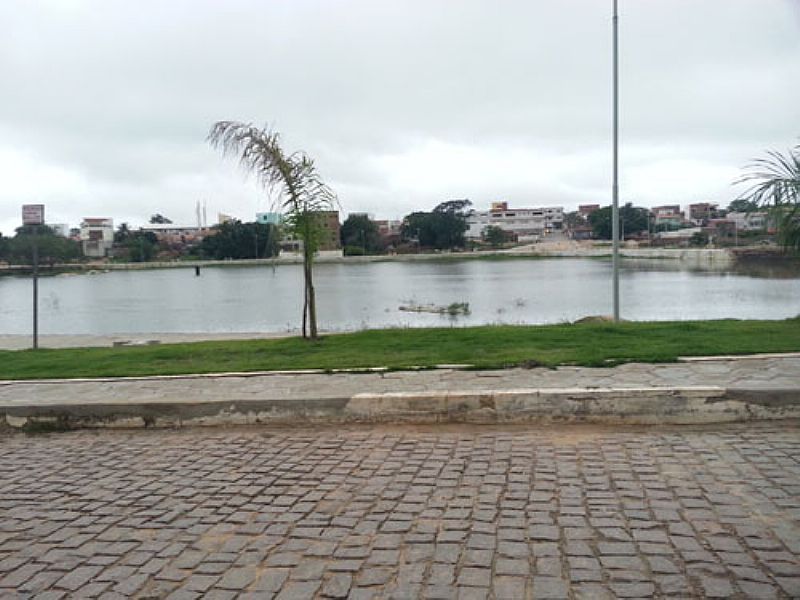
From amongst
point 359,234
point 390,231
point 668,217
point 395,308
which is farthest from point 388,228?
point 395,308

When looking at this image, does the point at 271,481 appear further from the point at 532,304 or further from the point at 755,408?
the point at 532,304

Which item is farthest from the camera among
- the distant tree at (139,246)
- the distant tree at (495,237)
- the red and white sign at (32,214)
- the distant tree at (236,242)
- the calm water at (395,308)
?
the distant tree at (495,237)

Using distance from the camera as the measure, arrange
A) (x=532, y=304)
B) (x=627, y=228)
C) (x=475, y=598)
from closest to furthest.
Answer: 1. (x=475, y=598)
2. (x=532, y=304)
3. (x=627, y=228)

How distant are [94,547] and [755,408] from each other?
5.14 metres

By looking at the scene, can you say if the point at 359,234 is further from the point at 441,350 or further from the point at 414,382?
the point at 414,382

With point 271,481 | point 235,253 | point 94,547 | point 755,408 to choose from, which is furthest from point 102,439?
point 235,253

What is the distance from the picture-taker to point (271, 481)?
4.73 meters

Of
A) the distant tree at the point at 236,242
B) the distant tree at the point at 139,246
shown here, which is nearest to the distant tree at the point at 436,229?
the distant tree at the point at 236,242

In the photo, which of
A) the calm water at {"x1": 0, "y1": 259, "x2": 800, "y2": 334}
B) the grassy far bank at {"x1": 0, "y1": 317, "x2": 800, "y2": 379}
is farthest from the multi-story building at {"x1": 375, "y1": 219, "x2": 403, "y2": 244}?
the grassy far bank at {"x1": 0, "y1": 317, "x2": 800, "y2": 379}

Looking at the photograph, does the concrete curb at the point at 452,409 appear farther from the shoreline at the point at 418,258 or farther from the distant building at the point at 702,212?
the distant building at the point at 702,212

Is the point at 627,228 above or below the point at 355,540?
above

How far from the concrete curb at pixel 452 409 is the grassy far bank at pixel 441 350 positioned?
170 centimetres

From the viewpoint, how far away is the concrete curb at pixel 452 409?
231 inches

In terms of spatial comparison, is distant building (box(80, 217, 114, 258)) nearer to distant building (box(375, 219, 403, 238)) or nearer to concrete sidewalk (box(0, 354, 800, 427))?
distant building (box(375, 219, 403, 238))
